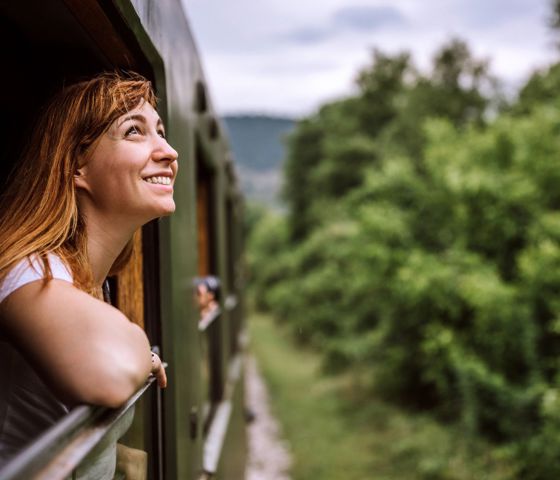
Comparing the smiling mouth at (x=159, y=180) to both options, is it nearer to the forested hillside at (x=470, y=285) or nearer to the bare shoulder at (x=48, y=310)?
the bare shoulder at (x=48, y=310)

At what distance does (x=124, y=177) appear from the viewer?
1.29m

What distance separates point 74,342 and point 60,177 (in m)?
0.40

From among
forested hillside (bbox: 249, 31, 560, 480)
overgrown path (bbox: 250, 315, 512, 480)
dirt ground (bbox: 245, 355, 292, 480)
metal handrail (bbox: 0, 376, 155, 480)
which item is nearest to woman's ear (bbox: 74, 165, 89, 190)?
metal handrail (bbox: 0, 376, 155, 480)

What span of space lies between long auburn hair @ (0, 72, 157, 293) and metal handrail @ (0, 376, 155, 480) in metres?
0.26

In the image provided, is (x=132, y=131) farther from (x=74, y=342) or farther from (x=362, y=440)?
(x=362, y=440)

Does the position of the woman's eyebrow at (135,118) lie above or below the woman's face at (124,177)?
above

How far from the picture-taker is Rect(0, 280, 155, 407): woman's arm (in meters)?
0.98

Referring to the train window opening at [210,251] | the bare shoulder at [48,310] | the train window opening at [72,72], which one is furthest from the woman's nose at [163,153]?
the train window opening at [210,251]

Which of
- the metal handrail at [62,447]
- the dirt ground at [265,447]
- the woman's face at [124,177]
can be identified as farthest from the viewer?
the dirt ground at [265,447]

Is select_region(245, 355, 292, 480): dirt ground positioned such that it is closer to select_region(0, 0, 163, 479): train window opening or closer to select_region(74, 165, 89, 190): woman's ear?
select_region(0, 0, 163, 479): train window opening

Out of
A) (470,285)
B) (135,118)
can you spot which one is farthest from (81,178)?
(470,285)

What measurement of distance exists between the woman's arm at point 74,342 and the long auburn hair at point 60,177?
9cm

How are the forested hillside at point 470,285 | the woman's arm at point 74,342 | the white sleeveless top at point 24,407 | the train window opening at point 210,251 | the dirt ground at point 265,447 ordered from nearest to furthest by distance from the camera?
the woman's arm at point 74,342
the white sleeveless top at point 24,407
the train window opening at point 210,251
the forested hillside at point 470,285
the dirt ground at point 265,447

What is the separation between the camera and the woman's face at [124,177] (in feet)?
4.25
